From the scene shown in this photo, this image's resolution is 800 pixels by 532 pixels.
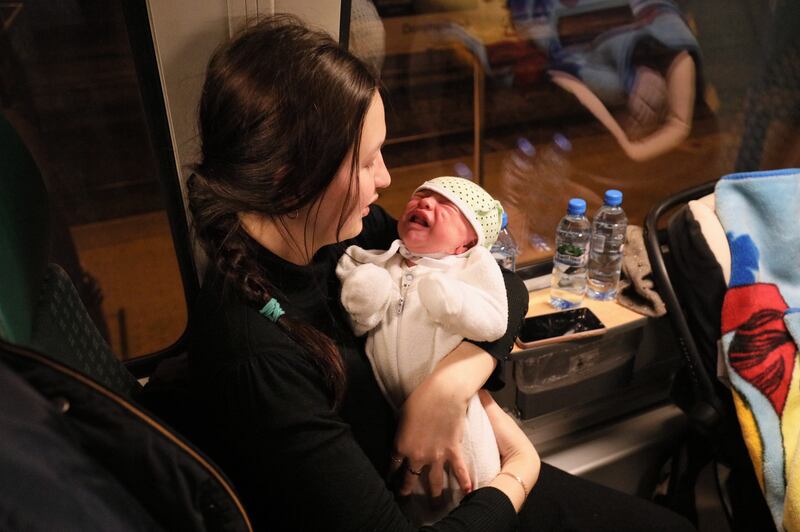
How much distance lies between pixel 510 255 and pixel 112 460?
1.32m

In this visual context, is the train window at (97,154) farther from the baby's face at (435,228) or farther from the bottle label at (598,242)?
the bottle label at (598,242)

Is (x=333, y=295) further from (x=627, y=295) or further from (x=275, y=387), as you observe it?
(x=627, y=295)

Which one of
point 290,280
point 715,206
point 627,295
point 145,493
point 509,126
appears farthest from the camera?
point 509,126

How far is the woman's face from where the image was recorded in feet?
3.19

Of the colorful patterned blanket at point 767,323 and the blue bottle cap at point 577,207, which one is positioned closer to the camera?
the colorful patterned blanket at point 767,323

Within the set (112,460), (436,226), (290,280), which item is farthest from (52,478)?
(436,226)

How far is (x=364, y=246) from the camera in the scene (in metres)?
1.39

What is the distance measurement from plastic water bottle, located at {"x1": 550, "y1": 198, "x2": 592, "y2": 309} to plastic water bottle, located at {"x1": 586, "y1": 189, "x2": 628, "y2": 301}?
0.03 metres

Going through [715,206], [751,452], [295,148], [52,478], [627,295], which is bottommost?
[751,452]

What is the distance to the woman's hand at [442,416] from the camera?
1.14 metres

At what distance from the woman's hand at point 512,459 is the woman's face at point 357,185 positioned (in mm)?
507

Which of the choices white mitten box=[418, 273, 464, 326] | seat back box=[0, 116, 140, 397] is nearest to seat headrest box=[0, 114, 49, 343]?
seat back box=[0, 116, 140, 397]

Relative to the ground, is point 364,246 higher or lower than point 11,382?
lower

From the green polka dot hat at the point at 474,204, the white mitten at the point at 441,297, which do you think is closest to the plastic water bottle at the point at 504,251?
the green polka dot hat at the point at 474,204
